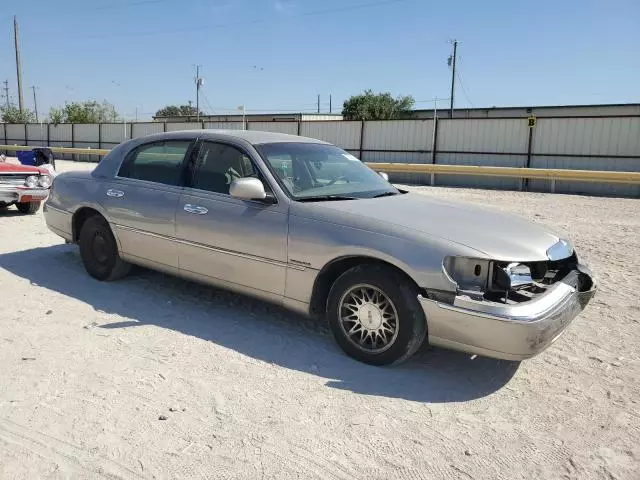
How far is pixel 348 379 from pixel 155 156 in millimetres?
2959

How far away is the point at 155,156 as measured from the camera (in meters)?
5.21

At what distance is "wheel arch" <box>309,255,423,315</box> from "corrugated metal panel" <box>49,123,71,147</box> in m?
Answer: 38.8

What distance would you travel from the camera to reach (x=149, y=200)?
16.3 feet

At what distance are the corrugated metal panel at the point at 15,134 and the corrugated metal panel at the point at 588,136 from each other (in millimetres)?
38123

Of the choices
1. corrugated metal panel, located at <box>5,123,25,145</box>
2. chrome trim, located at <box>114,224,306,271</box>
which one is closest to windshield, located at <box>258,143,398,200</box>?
chrome trim, located at <box>114,224,306,271</box>

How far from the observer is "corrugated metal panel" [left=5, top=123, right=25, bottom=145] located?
42.0 meters

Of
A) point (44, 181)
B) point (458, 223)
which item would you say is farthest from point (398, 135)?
point (458, 223)

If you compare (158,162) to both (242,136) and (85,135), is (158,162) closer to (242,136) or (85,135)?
(242,136)

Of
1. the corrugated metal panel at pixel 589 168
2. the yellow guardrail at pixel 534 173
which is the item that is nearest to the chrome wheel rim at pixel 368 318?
the yellow guardrail at pixel 534 173

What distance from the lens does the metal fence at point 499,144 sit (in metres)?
18.7

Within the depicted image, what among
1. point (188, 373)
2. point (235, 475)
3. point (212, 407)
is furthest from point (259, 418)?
point (188, 373)

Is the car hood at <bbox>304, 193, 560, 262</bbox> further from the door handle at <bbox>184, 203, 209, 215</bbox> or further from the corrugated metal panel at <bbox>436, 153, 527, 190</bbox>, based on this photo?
the corrugated metal panel at <bbox>436, 153, 527, 190</bbox>

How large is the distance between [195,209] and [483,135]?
62.5 feet

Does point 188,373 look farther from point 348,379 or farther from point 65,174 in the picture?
point 65,174
